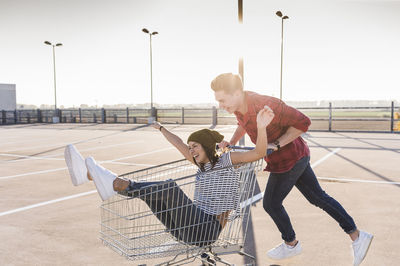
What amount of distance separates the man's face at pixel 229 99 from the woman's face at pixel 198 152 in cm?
37

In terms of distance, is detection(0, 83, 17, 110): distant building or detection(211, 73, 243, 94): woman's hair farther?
detection(0, 83, 17, 110): distant building

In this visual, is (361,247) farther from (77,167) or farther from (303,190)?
(77,167)

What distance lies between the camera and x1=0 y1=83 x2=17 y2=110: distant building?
172 ft

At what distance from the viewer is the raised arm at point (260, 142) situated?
7.72 feet

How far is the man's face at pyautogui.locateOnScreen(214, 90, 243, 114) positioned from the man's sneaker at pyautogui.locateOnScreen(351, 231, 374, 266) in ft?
5.34

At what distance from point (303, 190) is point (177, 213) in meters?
1.24

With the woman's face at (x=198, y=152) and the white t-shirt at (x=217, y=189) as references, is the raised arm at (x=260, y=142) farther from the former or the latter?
the woman's face at (x=198, y=152)

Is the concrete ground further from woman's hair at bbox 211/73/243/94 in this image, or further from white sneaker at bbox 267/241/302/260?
woman's hair at bbox 211/73/243/94

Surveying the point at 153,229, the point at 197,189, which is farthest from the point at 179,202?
the point at 153,229

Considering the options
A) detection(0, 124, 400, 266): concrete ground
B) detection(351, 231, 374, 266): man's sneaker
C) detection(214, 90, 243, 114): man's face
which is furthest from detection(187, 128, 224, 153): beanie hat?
detection(351, 231, 374, 266): man's sneaker

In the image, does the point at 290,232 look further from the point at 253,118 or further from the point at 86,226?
the point at 86,226

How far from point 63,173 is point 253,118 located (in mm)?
5747

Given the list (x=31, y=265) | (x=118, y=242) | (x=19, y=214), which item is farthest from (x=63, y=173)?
(x=118, y=242)

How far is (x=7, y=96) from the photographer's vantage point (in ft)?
174
